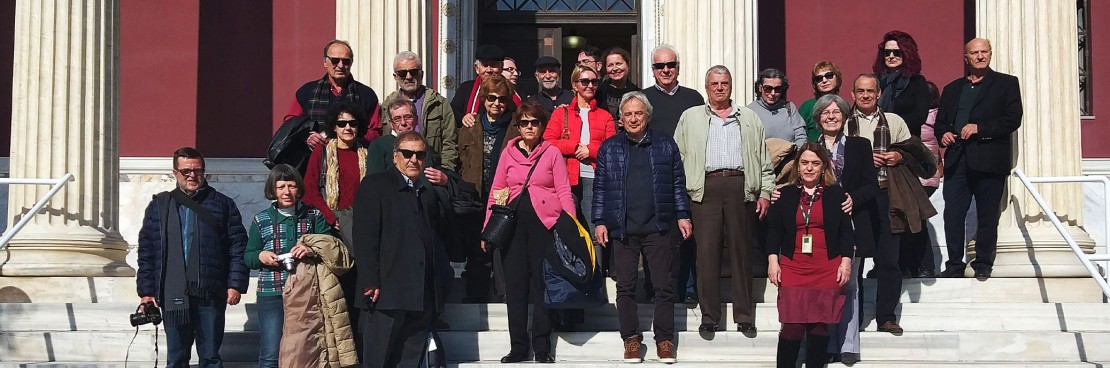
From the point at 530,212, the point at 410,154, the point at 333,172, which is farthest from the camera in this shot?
the point at 333,172

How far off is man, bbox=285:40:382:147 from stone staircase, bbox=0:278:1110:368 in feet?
4.44

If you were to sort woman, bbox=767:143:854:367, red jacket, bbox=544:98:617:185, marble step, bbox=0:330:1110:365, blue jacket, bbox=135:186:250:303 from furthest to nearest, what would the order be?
red jacket, bbox=544:98:617:185
marble step, bbox=0:330:1110:365
blue jacket, bbox=135:186:250:303
woman, bbox=767:143:854:367

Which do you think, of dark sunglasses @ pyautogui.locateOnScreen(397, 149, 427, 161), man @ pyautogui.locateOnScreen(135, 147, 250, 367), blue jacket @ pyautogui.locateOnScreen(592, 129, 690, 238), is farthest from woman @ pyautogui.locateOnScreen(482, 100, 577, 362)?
man @ pyautogui.locateOnScreen(135, 147, 250, 367)

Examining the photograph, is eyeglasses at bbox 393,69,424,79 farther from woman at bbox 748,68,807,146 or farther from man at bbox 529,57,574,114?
woman at bbox 748,68,807,146

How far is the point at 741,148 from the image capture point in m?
9.81

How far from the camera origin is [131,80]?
14266 millimetres

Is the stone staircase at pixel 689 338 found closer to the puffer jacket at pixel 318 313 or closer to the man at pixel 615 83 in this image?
the puffer jacket at pixel 318 313

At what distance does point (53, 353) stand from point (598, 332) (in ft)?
11.6

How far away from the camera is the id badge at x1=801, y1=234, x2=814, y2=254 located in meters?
8.90

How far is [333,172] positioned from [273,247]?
0.88 meters

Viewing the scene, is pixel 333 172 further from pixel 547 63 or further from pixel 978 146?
pixel 978 146

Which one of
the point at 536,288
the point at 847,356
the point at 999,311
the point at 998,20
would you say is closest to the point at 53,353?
the point at 536,288

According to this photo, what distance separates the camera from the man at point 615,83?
1040 centimetres

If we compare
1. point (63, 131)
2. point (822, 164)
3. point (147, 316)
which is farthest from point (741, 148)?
point (63, 131)
